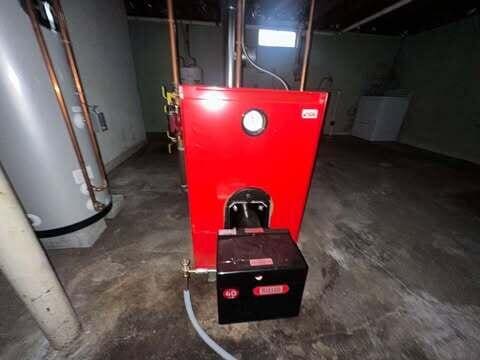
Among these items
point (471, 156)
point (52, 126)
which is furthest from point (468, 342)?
point (471, 156)

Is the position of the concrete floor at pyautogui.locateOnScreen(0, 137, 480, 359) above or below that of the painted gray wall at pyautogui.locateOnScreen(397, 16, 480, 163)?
below

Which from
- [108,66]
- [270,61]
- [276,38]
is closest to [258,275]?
[108,66]

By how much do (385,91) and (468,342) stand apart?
6.31 metres

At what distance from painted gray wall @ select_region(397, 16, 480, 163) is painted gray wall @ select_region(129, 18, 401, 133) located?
90cm

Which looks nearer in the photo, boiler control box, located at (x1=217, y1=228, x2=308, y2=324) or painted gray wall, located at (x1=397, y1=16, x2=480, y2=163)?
boiler control box, located at (x1=217, y1=228, x2=308, y2=324)

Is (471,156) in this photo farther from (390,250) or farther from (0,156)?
(0,156)

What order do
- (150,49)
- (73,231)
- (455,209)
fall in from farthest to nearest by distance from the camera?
(150,49) → (455,209) → (73,231)

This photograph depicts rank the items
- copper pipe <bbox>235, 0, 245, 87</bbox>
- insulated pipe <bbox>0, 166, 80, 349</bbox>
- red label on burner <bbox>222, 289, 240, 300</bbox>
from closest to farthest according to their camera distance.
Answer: insulated pipe <bbox>0, 166, 80, 349</bbox> → red label on burner <bbox>222, 289, 240, 300</bbox> → copper pipe <bbox>235, 0, 245, 87</bbox>

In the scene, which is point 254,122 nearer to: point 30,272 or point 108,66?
point 30,272

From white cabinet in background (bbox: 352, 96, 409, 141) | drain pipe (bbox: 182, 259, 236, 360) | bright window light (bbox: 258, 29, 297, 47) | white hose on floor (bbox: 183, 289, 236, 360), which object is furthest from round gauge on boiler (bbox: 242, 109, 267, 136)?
white cabinet in background (bbox: 352, 96, 409, 141)

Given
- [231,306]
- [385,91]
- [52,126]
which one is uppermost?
[385,91]

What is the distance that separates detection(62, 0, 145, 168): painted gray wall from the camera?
98.0 inches

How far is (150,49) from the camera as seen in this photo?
4754mm

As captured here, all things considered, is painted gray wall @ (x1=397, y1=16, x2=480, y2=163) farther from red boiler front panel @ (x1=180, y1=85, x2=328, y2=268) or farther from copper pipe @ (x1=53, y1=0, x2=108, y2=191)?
copper pipe @ (x1=53, y1=0, x2=108, y2=191)
